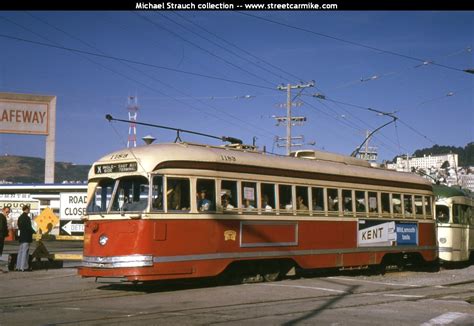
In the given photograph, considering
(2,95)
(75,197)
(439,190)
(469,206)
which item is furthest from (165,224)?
(2,95)

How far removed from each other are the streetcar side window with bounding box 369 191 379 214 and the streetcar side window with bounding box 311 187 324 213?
231 centimetres

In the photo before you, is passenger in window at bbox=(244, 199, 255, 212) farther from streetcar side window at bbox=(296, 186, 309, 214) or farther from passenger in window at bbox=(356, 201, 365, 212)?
passenger in window at bbox=(356, 201, 365, 212)

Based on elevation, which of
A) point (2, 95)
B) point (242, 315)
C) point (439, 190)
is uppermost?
point (2, 95)

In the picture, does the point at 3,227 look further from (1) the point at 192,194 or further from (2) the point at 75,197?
(2) the point at 75,197

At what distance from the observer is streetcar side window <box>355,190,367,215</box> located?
17.1 m

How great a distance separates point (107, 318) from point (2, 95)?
91.6ft

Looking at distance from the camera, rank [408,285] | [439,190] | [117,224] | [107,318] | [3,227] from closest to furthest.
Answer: [107,318]
[117,224]
[408,285]
[3,227]
[439,190]

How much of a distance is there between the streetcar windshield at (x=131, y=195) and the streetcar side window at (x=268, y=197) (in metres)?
2.93

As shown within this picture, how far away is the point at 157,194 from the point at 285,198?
11.7ft

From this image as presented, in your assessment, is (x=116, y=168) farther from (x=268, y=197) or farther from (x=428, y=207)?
(x=428, y=207)

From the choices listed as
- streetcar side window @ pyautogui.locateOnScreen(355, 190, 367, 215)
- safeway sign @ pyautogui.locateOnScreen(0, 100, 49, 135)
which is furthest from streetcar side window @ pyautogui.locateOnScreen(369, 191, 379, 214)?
safeway sign @ pyautogui.locateOnScreen(0, 100, 49, 135)

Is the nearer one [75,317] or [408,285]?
[75,317]

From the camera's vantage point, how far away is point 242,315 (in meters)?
9.41

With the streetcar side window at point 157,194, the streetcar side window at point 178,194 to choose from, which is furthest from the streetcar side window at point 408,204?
the streetcar side window at point 157,194
